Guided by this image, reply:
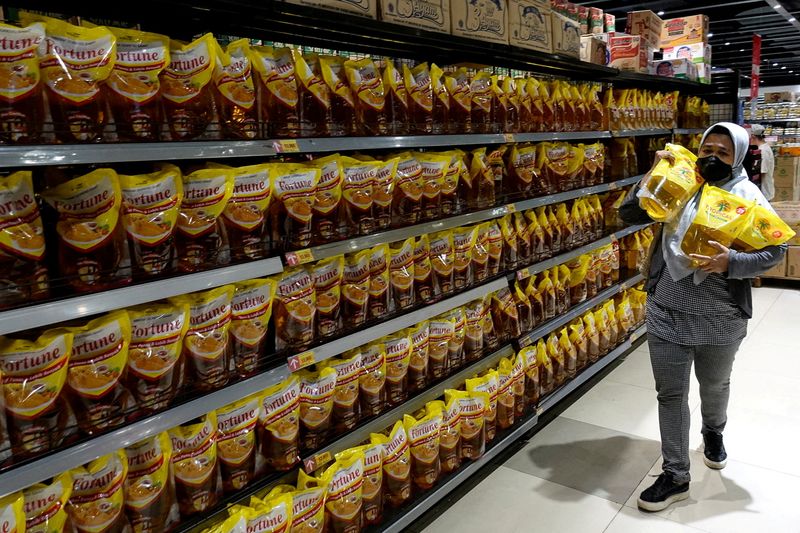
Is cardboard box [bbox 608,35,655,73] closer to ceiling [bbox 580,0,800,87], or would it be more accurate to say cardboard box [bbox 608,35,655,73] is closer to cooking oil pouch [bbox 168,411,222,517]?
ceiling [bbox 580,0,800,87]

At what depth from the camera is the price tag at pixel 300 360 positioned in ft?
6.34

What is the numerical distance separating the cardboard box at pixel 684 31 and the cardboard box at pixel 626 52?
152cm

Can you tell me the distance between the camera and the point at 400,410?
2.48 metres

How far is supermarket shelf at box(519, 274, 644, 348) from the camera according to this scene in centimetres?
323

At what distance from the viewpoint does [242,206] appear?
1.81 meters

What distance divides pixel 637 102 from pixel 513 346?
2.26 metres

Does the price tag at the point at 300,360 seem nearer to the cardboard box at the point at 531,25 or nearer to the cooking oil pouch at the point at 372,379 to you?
the cooking oil pouch at the point at 372,379

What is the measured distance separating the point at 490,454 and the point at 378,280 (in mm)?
1135

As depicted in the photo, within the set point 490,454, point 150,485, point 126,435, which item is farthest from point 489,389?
point 126,435

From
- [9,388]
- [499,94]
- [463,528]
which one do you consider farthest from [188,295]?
[499,94]

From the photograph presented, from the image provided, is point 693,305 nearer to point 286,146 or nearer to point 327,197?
point 327,197

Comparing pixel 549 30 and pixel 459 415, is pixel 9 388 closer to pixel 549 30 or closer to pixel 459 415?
pixel 459 415

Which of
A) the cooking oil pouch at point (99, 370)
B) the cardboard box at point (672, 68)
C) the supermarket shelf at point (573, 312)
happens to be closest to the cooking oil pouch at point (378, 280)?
the cooking oil pouch at point (99, 370)

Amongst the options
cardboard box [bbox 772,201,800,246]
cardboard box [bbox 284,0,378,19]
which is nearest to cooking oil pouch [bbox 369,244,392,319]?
cardboard box [bbox 284,0,378,19]
